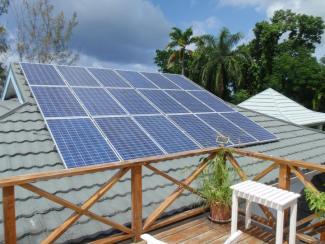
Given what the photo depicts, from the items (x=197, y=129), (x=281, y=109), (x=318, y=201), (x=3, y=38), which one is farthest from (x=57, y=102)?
(x=3, y=38)

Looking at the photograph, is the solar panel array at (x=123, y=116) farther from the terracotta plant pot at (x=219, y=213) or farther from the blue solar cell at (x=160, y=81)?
the terracotta plant pot at (x=219, y=213)

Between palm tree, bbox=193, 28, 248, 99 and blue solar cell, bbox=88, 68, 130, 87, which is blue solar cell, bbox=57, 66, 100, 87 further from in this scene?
palm tree, bbox=193, 28, 248, 99

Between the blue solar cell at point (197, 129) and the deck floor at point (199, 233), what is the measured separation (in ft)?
5.53

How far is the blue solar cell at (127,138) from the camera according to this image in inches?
197

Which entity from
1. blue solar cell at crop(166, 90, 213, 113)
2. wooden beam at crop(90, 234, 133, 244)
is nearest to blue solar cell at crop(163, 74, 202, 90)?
blue solar cell at crop(166, 90, 213, 113)

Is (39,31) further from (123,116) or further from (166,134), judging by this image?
(166,134)

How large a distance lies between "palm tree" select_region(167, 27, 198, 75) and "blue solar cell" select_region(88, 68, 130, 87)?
1100 inches

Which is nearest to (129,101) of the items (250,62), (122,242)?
(122,242)

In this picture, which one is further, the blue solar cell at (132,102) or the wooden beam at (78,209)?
the blue solar cell at (132,102)

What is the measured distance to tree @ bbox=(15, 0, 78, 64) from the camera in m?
25.6

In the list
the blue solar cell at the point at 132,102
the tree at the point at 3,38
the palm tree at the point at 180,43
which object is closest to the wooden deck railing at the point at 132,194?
the blue solar cell at the point at 132,102

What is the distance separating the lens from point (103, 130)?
211 inches

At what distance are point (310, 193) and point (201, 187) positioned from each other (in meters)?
1.62

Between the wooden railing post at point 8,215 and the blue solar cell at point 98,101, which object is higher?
the blue solar cell at point 98,101
